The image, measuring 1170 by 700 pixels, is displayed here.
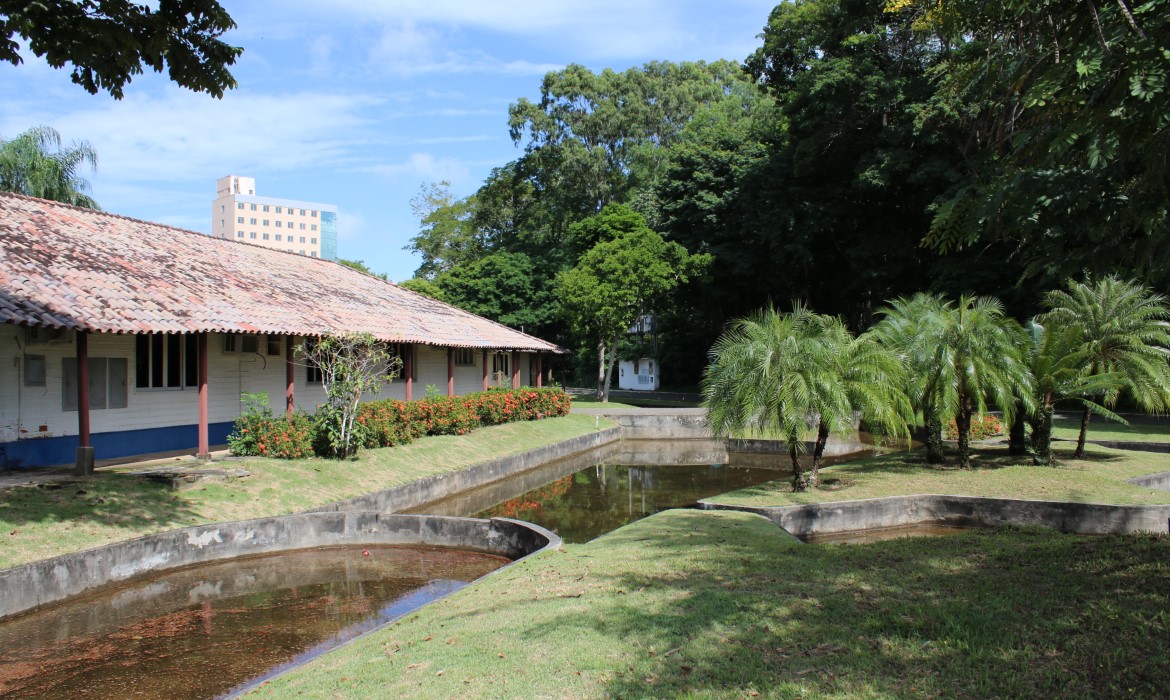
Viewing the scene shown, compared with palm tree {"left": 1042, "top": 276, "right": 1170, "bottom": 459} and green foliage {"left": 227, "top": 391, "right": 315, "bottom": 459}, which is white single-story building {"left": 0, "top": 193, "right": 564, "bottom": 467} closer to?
green foliage {"left": 227, "top": 391, "right": 315, "bottom": 459}

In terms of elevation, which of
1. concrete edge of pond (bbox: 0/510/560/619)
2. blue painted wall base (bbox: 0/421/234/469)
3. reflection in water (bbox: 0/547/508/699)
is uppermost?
blue painted wall base (bbox: 0/421/234/469)

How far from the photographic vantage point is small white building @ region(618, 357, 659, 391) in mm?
50875

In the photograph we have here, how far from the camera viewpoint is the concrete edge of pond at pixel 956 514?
11.1 metres

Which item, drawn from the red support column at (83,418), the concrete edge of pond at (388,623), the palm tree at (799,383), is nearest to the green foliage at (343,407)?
the red support column at (83,418)

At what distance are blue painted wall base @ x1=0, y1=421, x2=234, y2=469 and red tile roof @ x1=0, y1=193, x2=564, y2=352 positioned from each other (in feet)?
9.78

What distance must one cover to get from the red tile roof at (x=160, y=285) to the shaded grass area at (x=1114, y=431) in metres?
18.7

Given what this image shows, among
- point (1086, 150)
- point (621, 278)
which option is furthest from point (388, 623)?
point (621, 278)

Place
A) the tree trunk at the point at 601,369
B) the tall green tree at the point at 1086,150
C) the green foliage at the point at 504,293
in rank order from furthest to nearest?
the green foliage at the point at 504,293 → the tree trunk at the point at 601,369 → the tall green tree at the point at 1086,150

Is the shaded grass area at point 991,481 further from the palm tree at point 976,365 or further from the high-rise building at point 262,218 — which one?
the high-rise building at point 262,218

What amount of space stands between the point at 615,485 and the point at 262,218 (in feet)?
394

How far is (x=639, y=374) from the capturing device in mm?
51625

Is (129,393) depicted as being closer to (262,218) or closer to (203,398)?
(203,398)

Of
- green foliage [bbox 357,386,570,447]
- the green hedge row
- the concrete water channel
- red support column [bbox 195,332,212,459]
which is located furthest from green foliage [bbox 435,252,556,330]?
red support column [bbox 195,332,212,459]

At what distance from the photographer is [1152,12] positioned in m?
5.45
